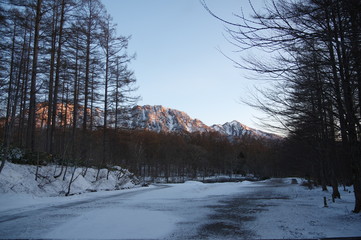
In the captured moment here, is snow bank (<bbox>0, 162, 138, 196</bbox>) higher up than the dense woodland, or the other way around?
the dense woodland

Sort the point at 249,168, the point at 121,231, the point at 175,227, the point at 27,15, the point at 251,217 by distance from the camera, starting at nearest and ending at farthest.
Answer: the point at 121,231 < the point at 175,227 < the point at 251,217 < the point at 27,15 < the point at 249,168

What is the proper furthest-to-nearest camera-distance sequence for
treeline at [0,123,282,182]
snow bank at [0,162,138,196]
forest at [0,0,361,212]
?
treeline at [0,123,282,182] < snow bank at [0,162,138,196] < forest at [0,0,361,212]

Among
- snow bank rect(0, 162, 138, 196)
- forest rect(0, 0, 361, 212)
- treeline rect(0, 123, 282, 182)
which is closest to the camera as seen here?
forest rect(0, 0, 361, 212)

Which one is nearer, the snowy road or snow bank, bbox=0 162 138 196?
the snowy road

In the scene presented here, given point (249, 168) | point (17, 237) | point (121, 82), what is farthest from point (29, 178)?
point (249, 168)

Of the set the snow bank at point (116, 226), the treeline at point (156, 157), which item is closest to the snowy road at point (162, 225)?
the snow bank at point (116, 226)

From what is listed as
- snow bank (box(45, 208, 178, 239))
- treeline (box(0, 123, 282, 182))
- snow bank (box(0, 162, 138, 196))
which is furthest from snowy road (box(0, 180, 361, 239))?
treeline (box(0, 123, 282, 182))

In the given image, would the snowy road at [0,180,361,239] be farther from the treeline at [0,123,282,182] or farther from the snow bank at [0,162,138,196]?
the treeline at [0,123,282,182]

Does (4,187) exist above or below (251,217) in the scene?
above

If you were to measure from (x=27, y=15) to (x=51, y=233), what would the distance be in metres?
13.6

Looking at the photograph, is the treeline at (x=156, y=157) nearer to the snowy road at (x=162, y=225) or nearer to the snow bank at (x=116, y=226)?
the snowy road at (x=162, y=225)

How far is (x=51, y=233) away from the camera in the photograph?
20.9 ft

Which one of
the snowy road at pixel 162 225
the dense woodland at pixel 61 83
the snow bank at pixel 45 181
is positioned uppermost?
the dense woodland at pixel 61 83

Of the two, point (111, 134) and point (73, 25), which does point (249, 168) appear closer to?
point (111, 134)
